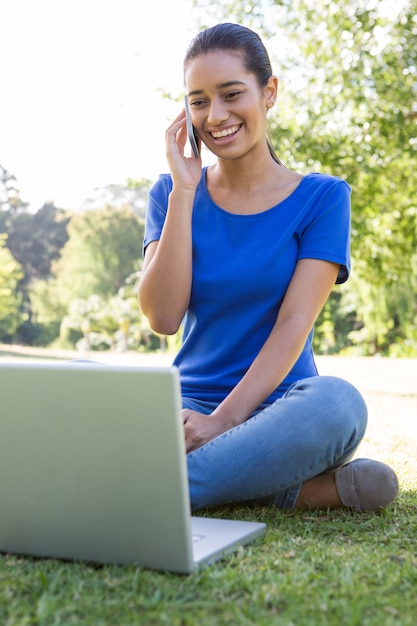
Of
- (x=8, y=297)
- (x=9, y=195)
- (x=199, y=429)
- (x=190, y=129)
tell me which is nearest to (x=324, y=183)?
(x=190, y=129)

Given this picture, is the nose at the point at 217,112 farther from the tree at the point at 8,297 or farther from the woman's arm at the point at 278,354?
the tree at the point at 8,297

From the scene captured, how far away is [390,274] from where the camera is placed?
923 centimetres

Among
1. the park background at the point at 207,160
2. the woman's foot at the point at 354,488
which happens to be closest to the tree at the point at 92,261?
the park background at the point at 207,160

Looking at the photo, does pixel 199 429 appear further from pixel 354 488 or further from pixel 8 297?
pixel 8 297

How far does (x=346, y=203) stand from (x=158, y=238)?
60 centimetres

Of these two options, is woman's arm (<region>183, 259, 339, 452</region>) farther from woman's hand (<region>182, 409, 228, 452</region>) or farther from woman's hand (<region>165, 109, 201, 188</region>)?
woman's hand (<region>165, 109, 201, 188</region>)

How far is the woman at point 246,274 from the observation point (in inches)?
87.4

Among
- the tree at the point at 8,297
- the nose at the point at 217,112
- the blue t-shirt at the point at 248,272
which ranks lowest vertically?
the tree at the point at 8,297

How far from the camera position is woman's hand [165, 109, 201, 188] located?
255 cm

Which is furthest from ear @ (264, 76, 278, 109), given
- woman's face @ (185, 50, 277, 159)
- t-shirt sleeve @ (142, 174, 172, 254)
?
t-shirt sleeve @ (142, 174, 172, 254)

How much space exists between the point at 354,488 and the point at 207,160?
13.7 ft

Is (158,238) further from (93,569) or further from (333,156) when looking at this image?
(333,156)

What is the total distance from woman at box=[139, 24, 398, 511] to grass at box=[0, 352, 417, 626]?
262mm

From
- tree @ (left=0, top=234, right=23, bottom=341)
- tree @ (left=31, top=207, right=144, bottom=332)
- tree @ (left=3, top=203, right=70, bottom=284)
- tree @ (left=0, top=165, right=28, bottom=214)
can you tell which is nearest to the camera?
tree @ (left=0, top=234, right=23, bottom=341)
